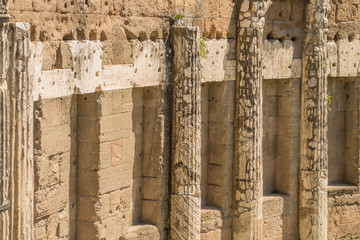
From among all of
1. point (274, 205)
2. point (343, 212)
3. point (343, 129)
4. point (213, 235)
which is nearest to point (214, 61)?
point (213, 235)

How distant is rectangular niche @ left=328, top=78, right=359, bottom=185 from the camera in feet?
53.1

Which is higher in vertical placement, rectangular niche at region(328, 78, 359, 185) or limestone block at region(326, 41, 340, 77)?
limestone block at region(326, 41, 340, 77)

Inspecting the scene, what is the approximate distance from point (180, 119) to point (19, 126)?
394 cm

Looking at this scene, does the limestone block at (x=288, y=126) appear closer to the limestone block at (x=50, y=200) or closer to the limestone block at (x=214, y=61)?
the limestone block at (x=214, y=61)

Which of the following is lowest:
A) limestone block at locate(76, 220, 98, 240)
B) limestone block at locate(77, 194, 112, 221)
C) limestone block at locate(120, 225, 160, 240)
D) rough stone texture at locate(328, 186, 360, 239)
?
rough stone texture at locate(328, 186, 360, 239)

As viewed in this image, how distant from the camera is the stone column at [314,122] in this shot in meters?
15.2

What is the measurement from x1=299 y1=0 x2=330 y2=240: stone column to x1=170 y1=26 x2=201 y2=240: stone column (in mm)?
2576

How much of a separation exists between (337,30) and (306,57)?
941 mm

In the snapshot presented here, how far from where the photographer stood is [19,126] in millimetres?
9398

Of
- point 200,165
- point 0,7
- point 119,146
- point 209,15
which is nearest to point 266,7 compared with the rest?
point 209,15

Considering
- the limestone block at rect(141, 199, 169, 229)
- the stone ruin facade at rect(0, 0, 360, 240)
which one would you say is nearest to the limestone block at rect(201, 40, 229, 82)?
the stone ruin facade at rect(0, 0, 360, 240)

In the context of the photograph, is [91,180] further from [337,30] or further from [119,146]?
[337,30]

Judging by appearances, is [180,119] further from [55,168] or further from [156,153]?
[55,168]

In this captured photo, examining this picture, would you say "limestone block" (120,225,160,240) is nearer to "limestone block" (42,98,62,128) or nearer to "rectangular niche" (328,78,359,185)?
"limestone block" (42,98,62,128)
